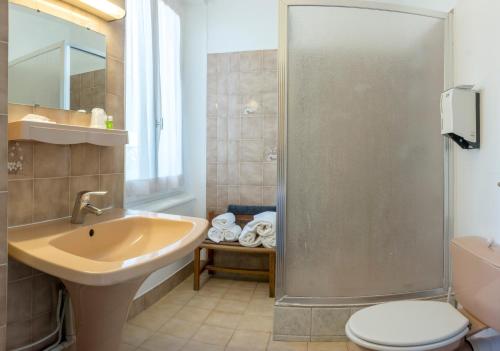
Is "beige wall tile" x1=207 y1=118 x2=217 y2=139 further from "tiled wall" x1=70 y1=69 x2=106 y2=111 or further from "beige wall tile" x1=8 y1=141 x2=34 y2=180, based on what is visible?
"beige wall tile" x1=8 y1=141 x2=34 y2=180

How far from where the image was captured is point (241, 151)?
2.83m

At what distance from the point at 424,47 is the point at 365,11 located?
1.54ft

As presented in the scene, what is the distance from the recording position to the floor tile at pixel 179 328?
1.86 m

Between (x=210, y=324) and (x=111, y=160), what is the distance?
4.17ft

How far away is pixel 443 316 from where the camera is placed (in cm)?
135

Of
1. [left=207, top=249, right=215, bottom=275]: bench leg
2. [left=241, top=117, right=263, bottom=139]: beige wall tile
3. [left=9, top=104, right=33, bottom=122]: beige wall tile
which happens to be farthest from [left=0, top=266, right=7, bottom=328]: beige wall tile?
[left=241, top=117, right=263, bottom=139]: beige wall tile

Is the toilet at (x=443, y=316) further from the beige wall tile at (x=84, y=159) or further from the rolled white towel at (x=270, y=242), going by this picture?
the beige wall tile at (x=84, y=159)

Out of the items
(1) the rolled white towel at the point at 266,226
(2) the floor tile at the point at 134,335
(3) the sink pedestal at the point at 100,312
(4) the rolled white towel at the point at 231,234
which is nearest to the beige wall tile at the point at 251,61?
(1) the rolled white towel at the point at 266,226

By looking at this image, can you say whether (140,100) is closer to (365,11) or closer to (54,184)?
(54,184)

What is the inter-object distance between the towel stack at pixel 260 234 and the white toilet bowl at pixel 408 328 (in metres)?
1.06

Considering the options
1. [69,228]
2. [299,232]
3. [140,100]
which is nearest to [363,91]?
[299,232]

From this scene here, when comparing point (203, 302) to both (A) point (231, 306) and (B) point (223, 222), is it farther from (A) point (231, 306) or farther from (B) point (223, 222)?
(B) point (223, 222)

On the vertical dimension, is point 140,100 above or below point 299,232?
above

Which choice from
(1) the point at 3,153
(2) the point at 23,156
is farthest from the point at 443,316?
(2) the point at 23,156
